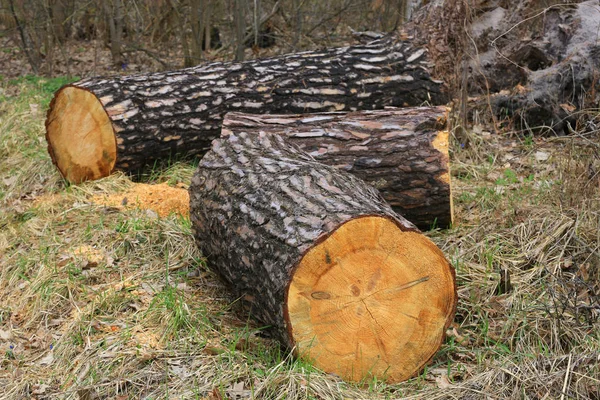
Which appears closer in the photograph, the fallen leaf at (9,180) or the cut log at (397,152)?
the cut log at (397,152)

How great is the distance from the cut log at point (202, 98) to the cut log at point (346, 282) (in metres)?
2.67

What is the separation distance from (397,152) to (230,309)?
1655 millimetres

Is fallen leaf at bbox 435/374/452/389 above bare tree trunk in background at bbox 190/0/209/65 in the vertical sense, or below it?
above

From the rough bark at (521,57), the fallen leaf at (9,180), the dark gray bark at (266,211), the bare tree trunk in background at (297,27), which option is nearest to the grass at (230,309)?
the dark gray bark at (266,211)

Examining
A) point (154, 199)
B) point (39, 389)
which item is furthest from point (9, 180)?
point (39, 389)

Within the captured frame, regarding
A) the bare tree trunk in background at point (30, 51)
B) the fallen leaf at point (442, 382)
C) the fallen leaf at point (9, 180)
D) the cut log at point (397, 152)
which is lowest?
the bare tree trunk in background at point (30, 51)

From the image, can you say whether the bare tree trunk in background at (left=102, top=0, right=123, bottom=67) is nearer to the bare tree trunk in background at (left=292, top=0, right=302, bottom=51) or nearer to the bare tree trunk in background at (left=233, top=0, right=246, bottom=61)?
the bare tree trunk in background at (left=233, top=0, right=246, bottom=61)

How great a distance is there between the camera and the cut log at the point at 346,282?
3180 mm

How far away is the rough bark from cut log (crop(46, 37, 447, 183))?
0.90 feet

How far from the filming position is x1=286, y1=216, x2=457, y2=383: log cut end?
3.18m

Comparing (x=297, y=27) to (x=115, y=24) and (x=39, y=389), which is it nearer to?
(x=115, y=24)

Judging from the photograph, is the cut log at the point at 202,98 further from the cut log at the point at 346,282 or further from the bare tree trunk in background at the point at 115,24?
the bare tree trunk in background at the point at 115,24

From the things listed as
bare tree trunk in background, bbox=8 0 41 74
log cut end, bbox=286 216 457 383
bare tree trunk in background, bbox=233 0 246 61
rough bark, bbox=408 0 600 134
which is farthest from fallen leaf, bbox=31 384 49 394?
bare tree trunk in background, bbox=8 0 41 74

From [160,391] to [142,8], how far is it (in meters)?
9.01
